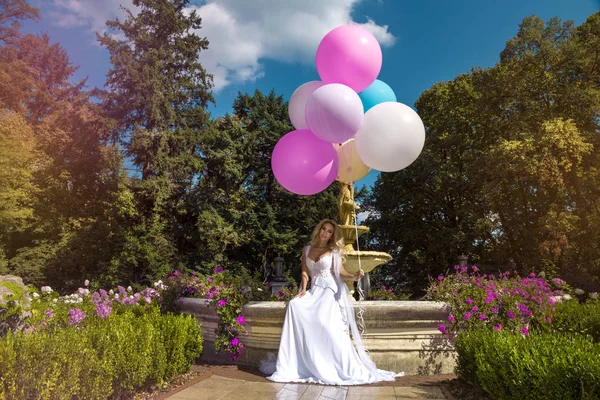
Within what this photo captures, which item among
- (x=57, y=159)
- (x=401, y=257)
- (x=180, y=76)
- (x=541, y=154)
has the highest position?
(x=180, y=76)

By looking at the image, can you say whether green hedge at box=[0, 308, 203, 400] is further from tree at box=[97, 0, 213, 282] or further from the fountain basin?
tree at box=[97, 0, 213, 282]

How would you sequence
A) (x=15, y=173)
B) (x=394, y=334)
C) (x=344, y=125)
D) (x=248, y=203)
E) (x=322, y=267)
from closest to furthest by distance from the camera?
(x=344, y=125)
(x=394, y=334)
(x=322, y=267)
(x=15, y=173)
(x=248, y=203)

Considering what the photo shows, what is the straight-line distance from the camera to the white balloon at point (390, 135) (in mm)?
4996

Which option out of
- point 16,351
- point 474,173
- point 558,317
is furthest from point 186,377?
point 474,173

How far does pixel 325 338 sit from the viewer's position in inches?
191

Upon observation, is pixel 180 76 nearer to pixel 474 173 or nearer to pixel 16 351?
pixel 474 173

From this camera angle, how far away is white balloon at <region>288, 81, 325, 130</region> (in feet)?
19.6

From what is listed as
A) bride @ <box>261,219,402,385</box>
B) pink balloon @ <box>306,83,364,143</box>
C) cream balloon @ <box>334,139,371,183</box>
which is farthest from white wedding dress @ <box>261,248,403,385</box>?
pink balloon @ <box>306,83,364,143</box>

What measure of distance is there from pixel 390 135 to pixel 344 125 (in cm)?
55

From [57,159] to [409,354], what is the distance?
865 inches

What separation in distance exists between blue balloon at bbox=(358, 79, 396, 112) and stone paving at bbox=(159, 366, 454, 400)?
3597 mm

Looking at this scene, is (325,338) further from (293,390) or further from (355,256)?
(355,256)

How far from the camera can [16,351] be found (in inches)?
114

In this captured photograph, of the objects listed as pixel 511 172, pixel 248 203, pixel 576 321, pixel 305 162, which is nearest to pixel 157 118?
pixel 248 203
